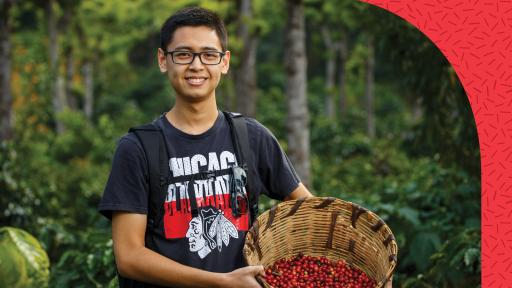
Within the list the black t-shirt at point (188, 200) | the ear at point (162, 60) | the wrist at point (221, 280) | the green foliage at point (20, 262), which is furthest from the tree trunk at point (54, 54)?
the wrist at point (221, 280)

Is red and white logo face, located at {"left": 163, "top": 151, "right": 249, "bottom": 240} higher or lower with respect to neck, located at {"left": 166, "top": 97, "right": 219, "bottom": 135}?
lower

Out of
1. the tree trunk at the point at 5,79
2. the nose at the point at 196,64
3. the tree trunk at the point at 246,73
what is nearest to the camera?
the nose at the point at 196,64

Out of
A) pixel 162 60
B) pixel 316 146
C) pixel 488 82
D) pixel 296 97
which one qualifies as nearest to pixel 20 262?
pixel 162 60

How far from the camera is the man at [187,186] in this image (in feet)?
7.30

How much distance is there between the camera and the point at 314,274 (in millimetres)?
2494

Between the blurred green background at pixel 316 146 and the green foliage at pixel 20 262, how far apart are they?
16.1 inches

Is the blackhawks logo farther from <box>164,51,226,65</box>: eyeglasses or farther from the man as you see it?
<box>164,51,226,65</box>: eyeglasses

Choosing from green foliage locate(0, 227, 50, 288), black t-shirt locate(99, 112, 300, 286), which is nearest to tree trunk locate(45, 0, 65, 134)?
green foliage locate(0, 227, 50, 288)

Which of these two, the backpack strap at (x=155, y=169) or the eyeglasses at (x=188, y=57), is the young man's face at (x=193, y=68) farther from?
the backpack strap at (x=155, y=169)


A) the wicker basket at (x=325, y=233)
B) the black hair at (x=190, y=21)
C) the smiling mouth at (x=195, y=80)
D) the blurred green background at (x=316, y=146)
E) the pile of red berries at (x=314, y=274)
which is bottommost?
the blurred green background at (x=316, y=146)

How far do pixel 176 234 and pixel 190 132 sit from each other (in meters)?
0.37

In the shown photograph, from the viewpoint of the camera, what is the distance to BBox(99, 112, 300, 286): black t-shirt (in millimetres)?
2240

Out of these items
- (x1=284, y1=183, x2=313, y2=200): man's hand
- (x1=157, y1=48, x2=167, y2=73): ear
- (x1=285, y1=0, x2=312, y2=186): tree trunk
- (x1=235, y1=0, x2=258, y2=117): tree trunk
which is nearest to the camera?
(x1=157, y1=48, x2=167, y2=73): ear

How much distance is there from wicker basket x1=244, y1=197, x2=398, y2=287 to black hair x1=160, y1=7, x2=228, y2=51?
2.28ft
